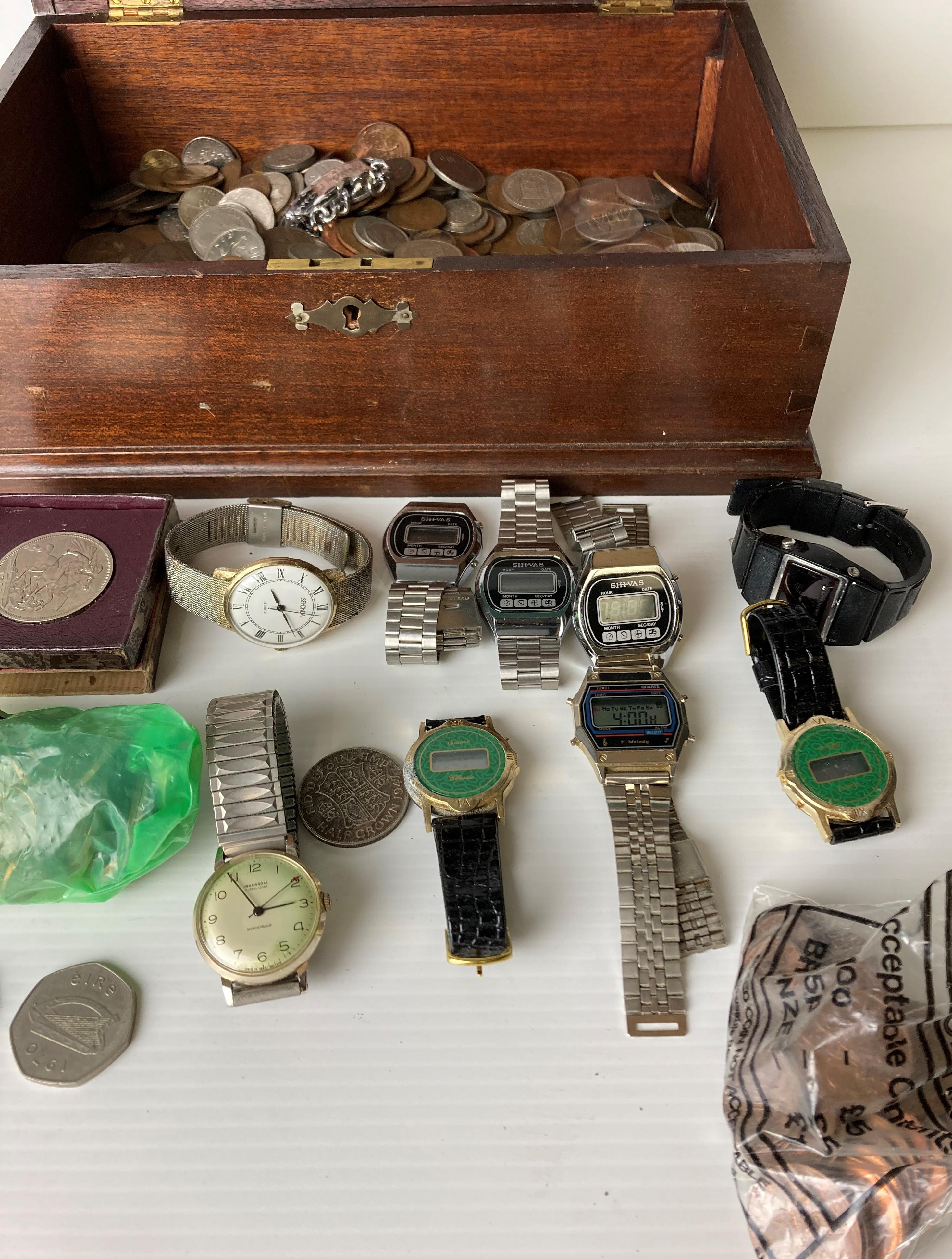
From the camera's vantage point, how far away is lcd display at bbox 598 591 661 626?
1762 mm

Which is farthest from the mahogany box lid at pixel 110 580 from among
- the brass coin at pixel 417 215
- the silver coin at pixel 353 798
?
the brass coin at pixel 417 215

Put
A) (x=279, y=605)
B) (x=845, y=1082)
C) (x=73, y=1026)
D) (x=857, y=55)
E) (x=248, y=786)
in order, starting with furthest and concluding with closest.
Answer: (x=857, y=55) < (x=279, y=605) < (x=248, y=786) < (x=73, y=1026) < (x=845, y=1082)

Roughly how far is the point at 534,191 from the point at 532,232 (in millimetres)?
126

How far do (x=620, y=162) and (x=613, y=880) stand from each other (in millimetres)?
1758

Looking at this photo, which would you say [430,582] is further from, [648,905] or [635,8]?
[635,8]

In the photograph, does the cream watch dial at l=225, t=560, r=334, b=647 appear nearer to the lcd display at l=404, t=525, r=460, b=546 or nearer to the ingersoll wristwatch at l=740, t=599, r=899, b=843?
the lcd display at l=404, t=525, r=460, b=546

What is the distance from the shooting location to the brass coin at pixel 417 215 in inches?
91.4

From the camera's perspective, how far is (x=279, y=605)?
1795 millimetres

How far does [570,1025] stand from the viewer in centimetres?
144

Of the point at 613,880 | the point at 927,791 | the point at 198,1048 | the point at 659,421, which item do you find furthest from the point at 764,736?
the point at 198,1048

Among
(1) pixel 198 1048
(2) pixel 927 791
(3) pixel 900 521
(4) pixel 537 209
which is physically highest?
(4) pixel 537 209

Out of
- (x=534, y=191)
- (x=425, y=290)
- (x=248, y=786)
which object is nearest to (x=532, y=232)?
(x=534, y=191)

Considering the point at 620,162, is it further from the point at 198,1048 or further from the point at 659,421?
the point at 198,1048

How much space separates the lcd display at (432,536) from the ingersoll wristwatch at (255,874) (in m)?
0.43
